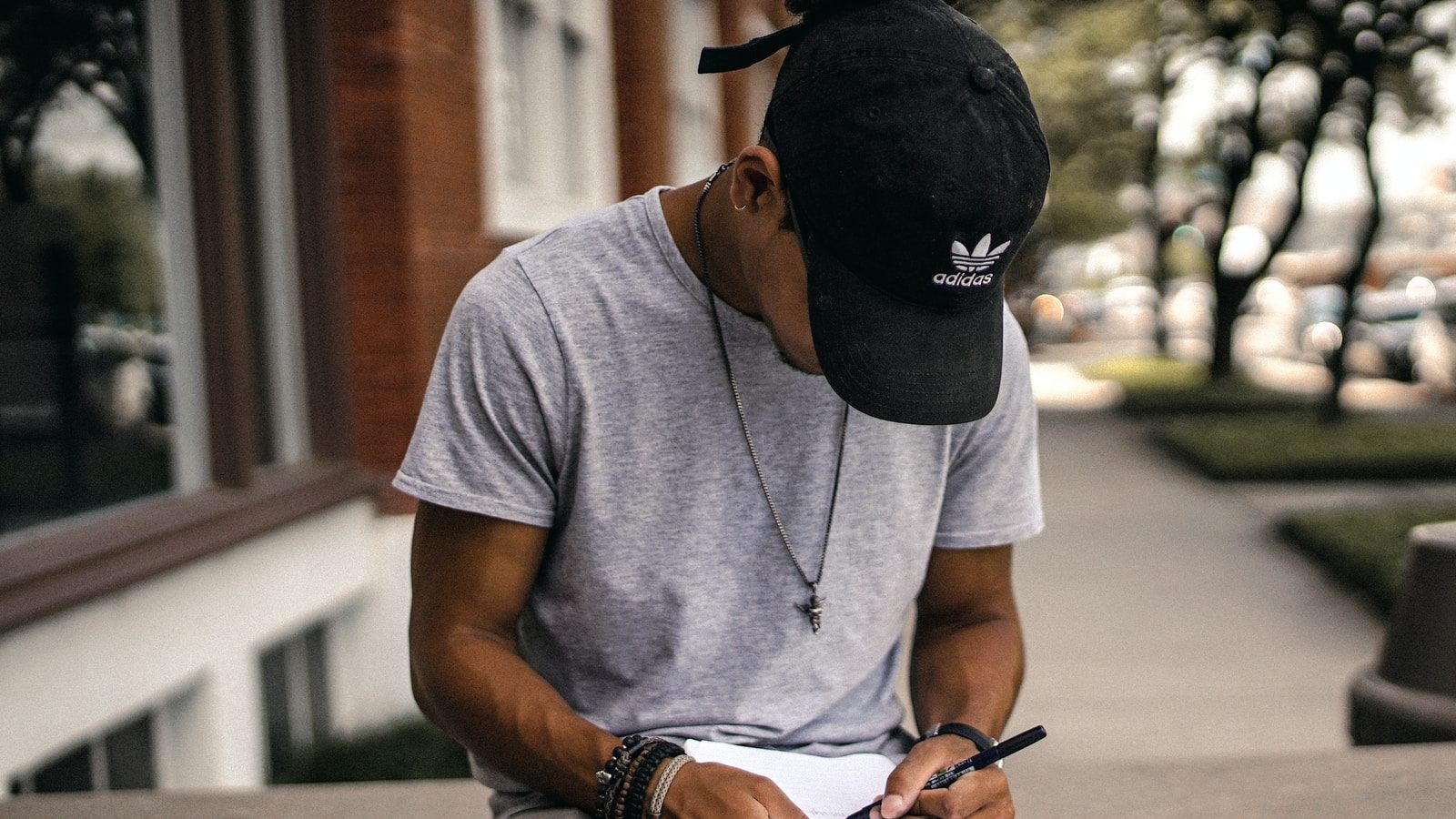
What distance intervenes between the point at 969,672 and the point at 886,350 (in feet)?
2.38

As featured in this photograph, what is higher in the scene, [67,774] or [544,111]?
[544,111]

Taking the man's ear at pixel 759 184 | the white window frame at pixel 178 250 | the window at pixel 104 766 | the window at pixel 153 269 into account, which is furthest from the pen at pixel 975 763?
the white window frame at pixel 178 250

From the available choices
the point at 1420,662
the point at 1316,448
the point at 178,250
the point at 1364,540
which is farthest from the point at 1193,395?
the point at 178,250

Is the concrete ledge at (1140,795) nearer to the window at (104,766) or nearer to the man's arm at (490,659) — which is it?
the window at (104,766)

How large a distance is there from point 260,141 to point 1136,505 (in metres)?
8.46

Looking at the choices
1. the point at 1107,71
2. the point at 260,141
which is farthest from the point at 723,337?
the point at 1107,71

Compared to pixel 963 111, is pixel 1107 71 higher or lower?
higher

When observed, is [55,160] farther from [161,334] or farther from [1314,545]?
[1314,545]

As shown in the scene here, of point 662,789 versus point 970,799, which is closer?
point 662,789

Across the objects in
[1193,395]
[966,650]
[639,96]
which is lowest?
[1193,395]

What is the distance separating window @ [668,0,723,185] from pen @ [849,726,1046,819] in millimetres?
8255

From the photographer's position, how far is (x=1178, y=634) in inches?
302

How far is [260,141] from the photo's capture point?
17.3 feet

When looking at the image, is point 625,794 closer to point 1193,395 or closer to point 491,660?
point 491,660
